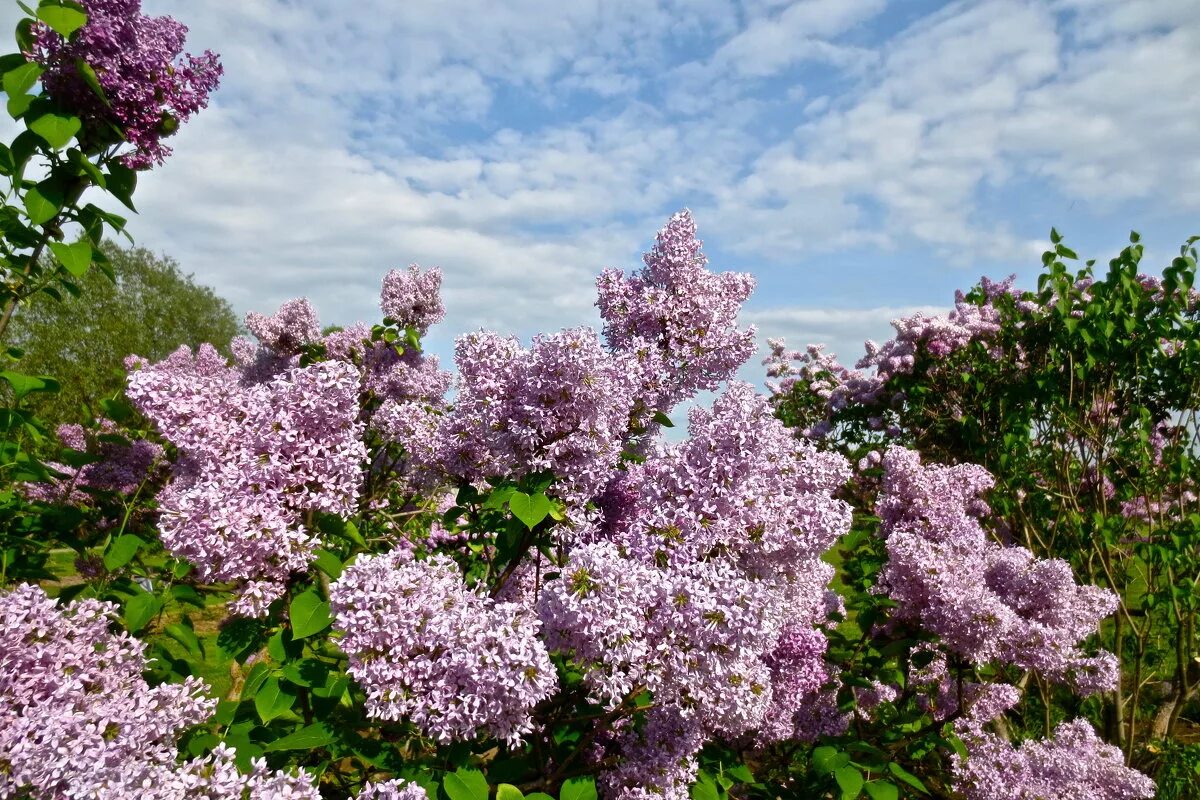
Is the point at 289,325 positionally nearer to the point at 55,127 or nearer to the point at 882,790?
the point at 55,127

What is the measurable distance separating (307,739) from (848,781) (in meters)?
2.05

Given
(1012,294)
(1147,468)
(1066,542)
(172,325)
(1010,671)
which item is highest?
(172,325)

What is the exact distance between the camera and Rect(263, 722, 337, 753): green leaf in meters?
2.20

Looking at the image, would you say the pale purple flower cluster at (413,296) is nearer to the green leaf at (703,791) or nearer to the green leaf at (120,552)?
the green leaf at (120,552)

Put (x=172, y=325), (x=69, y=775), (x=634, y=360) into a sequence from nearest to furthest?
(x=69, y=775)
(x=634, y=360)
(x=172, y=325)

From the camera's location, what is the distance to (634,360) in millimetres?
2885

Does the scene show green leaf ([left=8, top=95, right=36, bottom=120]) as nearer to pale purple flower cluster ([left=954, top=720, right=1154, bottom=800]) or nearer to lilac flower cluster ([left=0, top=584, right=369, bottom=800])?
lilac flower cluster ([left=0, top=584, right=369, bottom=800])

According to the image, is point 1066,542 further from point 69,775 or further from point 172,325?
point 172,325

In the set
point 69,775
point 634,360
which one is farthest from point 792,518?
point 69,775

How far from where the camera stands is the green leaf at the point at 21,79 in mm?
2744

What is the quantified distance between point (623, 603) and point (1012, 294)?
6.77 metres

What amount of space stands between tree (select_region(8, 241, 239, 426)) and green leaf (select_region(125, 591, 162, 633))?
15.1 meters

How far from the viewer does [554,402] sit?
2701 mm

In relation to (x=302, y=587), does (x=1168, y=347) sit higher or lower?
higher
